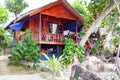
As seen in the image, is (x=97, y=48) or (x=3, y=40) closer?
(x=97, y=48)

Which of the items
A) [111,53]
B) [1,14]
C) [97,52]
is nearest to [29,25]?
[97,52]

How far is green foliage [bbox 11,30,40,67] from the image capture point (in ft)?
50.7

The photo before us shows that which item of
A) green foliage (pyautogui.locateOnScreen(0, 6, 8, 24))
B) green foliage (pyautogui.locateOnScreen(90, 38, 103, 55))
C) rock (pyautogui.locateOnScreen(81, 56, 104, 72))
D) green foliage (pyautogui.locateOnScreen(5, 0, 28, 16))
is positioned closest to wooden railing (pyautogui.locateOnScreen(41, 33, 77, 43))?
green foliage (pyautogui.locateOnScreen(90, 38, 103, 55))

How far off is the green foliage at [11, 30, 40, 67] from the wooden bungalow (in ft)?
3.21

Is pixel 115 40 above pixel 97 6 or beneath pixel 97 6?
beneath

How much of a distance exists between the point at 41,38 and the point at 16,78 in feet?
20.0

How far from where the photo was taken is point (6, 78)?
11445 millimetres

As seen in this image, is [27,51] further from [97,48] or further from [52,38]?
[97,48]

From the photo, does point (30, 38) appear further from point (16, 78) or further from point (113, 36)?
point (113, 36)

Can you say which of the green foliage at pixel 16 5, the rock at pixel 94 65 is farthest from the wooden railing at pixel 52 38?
the green foliage at pixel 16 5

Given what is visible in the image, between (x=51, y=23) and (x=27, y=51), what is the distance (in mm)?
5770

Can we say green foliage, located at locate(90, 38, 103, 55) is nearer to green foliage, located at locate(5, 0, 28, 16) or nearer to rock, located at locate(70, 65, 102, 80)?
rock, located at locate(70, 65, 102, 80)

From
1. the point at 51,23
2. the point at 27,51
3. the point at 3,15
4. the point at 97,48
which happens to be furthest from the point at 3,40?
the point at 27,51

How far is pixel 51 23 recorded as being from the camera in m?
20.6
